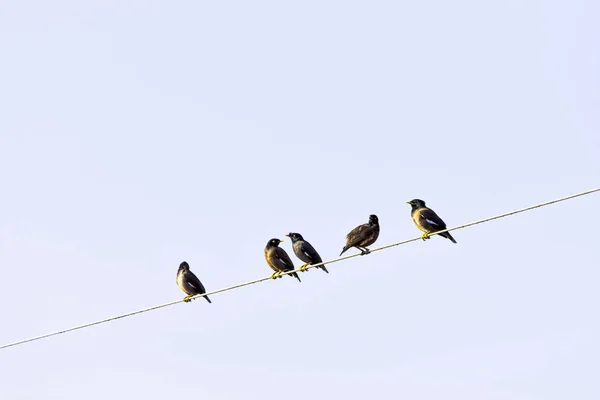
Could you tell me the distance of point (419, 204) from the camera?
81.9 ft

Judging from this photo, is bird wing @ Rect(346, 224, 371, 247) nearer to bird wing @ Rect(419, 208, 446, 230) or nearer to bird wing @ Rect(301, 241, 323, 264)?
bird wing @ Rect(301, 241, 323, 264)

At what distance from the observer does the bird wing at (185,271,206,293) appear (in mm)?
26328

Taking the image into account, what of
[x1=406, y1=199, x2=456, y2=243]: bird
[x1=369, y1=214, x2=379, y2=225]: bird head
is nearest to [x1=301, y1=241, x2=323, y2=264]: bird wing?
[x1=369, y1=214, x2=379, y2=225]: bird head

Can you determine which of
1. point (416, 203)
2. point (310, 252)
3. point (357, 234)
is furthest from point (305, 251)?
point (416, 203)

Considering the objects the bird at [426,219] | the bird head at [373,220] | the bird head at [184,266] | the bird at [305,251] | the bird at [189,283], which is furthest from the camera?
the bird head at [184,266]

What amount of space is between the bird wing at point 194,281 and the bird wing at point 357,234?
117 inches

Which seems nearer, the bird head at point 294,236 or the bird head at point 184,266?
the bird head at point 294,236

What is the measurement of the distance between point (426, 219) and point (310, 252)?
7.45ft

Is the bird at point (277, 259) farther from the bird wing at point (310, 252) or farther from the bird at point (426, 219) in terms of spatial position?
the bird at point (426, 219)

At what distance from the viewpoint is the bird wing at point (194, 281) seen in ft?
86.4

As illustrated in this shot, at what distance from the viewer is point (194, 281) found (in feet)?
87.2

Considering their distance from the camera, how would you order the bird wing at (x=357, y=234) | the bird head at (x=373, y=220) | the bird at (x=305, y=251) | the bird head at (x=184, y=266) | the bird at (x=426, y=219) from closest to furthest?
the bird at (x=426, y=219) < the bird at (x=305, y=251) < the bird wing at (x=357, y=234) < the bird head at (x=373, y=220) < the bird head at (x=184, y=266)

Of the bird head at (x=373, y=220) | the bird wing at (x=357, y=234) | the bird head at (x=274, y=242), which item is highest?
the bird head at (x=274, y=242)

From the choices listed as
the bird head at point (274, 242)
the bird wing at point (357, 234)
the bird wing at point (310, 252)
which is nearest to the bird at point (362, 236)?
the bird wing at point (357, 234)
